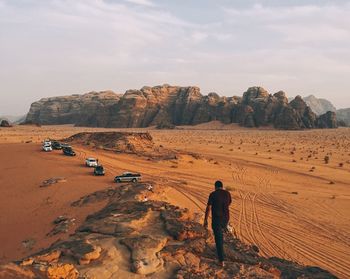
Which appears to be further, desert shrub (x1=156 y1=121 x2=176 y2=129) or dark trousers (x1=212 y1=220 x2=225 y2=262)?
desert shrub (x1=156 y1=121 x2=176 y2=129)

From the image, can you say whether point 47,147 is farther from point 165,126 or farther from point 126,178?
point 165,126

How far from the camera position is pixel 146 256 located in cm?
909

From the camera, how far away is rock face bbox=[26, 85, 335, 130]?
111625 mm

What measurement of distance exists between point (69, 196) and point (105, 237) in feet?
34.3

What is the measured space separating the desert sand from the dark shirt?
18.1 ft

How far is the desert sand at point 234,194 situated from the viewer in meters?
15.1

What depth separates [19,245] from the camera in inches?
555

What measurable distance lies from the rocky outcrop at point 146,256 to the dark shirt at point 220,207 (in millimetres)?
1038

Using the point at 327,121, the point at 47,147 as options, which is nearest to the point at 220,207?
the point at 47,147

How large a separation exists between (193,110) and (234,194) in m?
100

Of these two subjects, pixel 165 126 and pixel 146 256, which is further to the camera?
pixel 165 126

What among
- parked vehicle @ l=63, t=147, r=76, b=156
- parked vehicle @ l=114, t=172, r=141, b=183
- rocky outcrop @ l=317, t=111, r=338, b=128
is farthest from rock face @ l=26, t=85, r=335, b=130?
parked vehicle @ l=114, t=172, r=141, b=183

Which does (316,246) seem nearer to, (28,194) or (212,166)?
(28,194)

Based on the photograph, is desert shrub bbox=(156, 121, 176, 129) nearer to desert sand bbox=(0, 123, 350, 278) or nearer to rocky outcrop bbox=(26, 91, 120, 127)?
rocky outcrop bbox=(26, 91, 120, 127)
